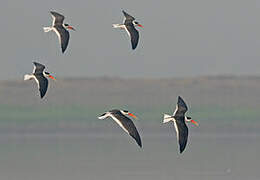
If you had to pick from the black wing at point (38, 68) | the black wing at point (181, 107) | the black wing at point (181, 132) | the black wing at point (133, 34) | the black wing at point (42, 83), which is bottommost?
the black wing at point (181, 132)

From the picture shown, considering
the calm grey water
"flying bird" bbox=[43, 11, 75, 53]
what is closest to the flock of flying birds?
"flying bird" bbox=[43, 11, 75, 53]

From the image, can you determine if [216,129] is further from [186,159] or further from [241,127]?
[186,159]

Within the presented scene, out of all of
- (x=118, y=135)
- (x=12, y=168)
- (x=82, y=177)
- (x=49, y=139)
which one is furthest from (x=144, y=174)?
(x=118, y=135)

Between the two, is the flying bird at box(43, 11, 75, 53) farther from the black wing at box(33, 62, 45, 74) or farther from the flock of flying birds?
the black wing at box(33, 62, 45, 74)

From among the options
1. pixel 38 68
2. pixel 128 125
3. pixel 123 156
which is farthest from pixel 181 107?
pixel 123 156

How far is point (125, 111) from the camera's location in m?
33.1

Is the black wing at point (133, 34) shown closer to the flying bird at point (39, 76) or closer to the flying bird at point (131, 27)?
the flying bird at point (131, 27)

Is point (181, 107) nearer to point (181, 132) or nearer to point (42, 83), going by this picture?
point (181, 132)

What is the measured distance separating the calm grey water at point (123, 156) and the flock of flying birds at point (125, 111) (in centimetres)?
755

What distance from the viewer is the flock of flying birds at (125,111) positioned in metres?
32.6

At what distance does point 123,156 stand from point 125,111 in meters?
20.1

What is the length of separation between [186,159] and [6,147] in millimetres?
11489

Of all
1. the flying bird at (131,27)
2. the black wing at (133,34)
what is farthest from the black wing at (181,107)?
the flying bird at (131,27)

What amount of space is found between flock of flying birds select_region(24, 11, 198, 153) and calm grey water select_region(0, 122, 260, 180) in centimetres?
755
